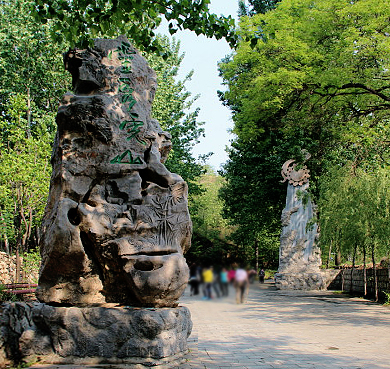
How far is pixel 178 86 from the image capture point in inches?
1043

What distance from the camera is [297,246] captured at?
898 inches

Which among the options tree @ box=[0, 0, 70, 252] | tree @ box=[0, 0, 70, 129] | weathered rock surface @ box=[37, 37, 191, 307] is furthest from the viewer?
tree @ box=[0, 0, 70, 129]

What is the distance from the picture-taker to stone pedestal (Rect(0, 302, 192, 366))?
6266 mm

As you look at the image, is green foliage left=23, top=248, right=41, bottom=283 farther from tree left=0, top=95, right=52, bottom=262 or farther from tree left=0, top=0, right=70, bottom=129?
tree left=0, top=0, right=70, bottom=129

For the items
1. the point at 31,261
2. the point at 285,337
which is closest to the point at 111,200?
the point at 285,337

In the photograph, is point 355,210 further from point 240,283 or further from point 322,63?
point 240,283

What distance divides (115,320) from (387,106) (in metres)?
12.3

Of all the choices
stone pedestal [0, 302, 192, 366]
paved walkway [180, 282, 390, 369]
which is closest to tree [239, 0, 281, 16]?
paved walkway [180, 282, 390, 369]

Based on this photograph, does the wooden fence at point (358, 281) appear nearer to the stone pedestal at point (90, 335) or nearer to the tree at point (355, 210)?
the tree at point (355, 210)

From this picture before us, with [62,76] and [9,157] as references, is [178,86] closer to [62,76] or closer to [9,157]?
[62,76]

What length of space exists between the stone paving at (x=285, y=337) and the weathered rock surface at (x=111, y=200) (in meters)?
1.07

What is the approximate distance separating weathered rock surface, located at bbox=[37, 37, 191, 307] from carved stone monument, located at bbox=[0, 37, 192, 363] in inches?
0.7

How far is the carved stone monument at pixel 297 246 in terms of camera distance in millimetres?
22406

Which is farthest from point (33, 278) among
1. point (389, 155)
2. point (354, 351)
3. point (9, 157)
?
point (389, 155)
